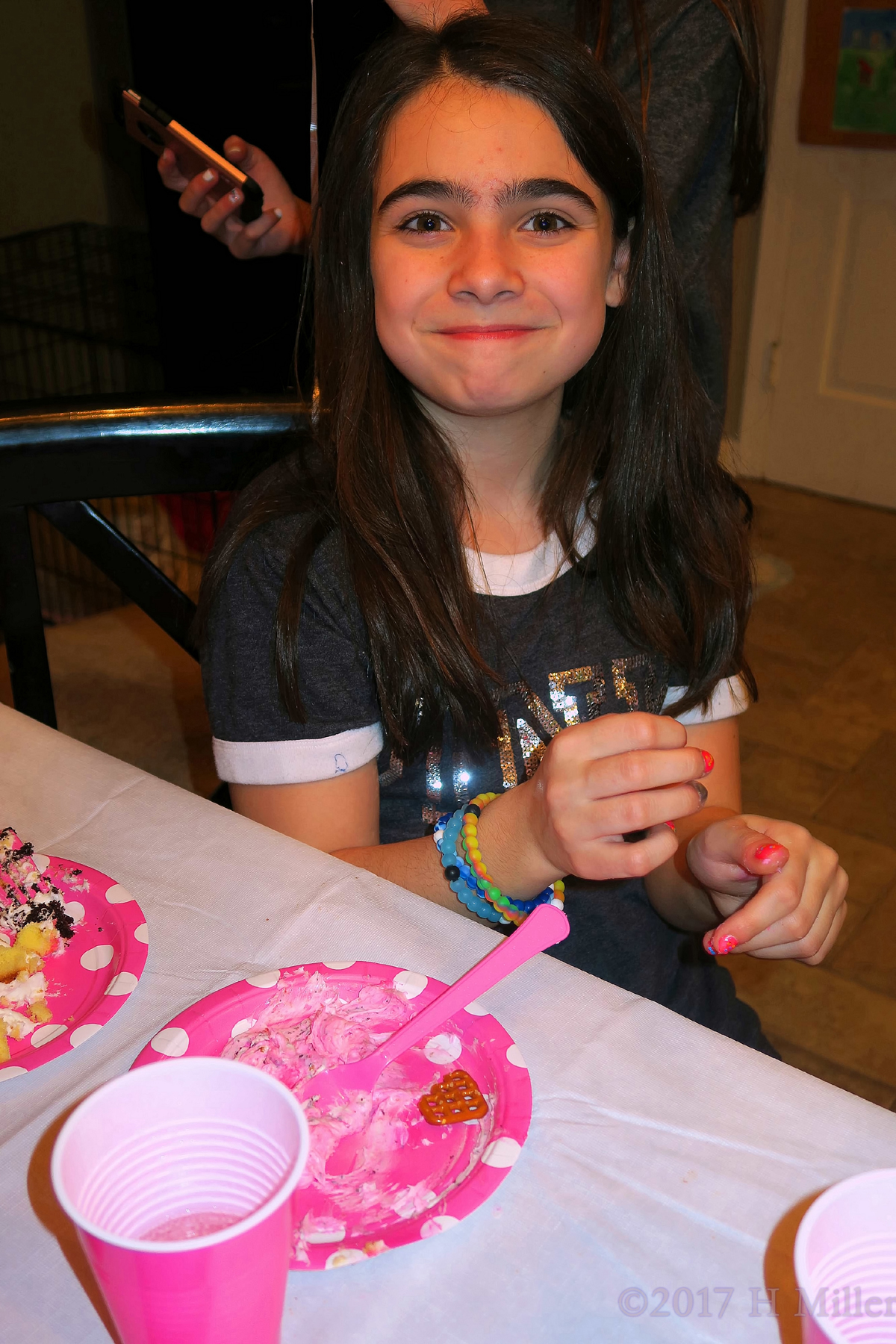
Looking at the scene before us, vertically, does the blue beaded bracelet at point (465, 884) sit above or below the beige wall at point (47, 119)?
below

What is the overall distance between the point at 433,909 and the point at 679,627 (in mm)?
461

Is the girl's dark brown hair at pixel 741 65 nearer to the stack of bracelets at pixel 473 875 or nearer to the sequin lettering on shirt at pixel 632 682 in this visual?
the sequin lettering on shirt at pixel 632 682

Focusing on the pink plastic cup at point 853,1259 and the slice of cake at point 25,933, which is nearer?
the pink plastic cup at point 853,1259

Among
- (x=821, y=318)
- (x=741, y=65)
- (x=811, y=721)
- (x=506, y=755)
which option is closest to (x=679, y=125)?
(x=741, y=65)

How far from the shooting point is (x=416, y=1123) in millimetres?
576

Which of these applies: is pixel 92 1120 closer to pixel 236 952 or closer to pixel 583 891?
pixel 236 952

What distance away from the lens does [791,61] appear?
9.53ft

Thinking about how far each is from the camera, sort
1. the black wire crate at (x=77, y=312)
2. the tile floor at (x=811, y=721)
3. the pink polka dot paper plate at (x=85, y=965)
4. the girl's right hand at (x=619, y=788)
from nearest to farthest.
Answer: the pink polka dot paper plate at (x=85, y=965), the girl's right hand at (x=619, y=788), the tile floor at (x=811, y=721), the black wire crate at (x=77, y=312)

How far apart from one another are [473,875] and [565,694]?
22cm

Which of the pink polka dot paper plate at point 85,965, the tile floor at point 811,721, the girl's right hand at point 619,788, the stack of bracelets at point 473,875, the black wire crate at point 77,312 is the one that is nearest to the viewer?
the pink polka dot paper plate at point 85,965

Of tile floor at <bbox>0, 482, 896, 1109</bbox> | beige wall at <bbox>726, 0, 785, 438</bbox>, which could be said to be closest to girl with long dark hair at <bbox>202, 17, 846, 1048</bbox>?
tile floor at <bbox>0, 482, 896, 1109</bbox>

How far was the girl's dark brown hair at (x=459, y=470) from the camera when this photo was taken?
0.95 metres

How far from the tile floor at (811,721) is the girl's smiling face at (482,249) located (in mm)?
640

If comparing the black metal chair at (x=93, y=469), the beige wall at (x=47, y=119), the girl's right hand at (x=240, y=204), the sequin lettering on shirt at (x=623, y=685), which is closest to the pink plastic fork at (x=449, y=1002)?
the sequin lettering on shirt at (x=623, y=685)
